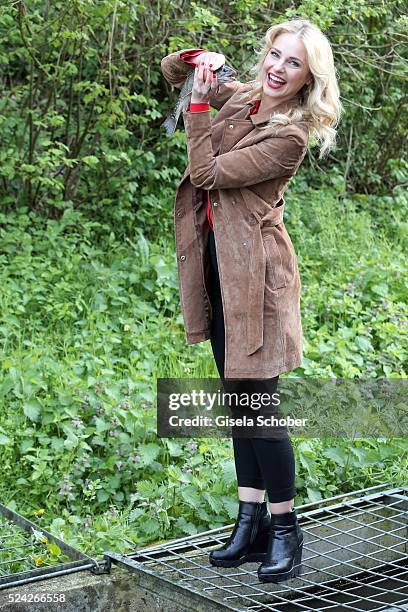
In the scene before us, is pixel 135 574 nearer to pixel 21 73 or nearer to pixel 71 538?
pixel 71 538

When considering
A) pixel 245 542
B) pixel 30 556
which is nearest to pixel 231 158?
pixel 245 542

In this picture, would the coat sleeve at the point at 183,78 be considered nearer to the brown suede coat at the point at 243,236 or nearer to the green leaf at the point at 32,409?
the brown suede coat at the point at 243,236

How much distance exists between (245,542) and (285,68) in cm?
170

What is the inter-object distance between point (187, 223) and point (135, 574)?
1314mm

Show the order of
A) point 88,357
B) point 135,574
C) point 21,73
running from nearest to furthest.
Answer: point 135,574, point 88,357, point 21,73

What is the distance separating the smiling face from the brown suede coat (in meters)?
0.07

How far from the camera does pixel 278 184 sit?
3574 millimetres

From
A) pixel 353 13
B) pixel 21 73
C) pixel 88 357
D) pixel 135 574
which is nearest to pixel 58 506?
pixel 135 574

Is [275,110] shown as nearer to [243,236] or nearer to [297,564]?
[243,236]

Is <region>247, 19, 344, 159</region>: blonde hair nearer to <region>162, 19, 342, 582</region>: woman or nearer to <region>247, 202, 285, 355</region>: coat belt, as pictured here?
<region>162, 19, 342, 582</region>: woman

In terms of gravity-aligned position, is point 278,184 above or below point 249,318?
above

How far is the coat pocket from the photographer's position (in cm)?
350

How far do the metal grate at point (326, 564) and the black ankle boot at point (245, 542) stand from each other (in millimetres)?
79

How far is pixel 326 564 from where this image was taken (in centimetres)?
421
